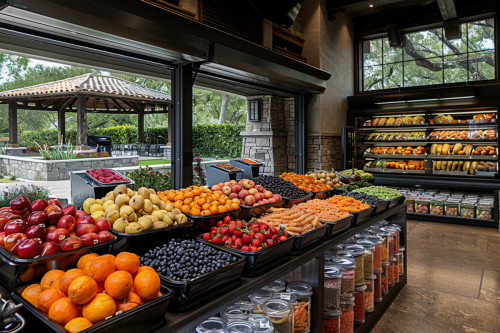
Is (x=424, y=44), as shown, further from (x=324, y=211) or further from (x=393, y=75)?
(x=324, y=211)

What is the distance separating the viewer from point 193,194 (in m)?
2.50

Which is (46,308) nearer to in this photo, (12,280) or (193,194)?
(12,280)

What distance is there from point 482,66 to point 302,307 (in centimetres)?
730

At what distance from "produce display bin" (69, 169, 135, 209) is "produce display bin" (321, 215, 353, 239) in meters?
1.69

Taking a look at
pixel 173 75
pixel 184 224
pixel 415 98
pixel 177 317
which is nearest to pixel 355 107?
pixel 415 98

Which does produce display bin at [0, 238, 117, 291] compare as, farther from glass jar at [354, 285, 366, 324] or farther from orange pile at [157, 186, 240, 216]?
glass jar at [354, 285, 366, 324]

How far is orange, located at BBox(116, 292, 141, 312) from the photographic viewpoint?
1.17 metres

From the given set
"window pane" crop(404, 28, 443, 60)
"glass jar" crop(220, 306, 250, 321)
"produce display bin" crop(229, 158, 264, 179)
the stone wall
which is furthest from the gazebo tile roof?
"window pane" crop(404, 28, 443, 60)

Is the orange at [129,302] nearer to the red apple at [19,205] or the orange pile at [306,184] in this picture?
the red apple at [19,205]

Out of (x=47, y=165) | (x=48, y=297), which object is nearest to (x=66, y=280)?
(x=48, y=297)

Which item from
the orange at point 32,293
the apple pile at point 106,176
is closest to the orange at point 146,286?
the orange at point 32,293

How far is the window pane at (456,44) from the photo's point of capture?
7141mm

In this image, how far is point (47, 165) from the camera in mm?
4379

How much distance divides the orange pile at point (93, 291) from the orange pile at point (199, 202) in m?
0.90
